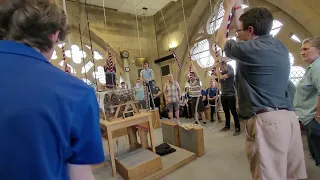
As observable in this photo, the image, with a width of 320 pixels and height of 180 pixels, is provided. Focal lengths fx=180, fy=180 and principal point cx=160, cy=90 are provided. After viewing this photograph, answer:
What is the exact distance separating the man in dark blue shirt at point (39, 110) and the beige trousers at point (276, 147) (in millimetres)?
835

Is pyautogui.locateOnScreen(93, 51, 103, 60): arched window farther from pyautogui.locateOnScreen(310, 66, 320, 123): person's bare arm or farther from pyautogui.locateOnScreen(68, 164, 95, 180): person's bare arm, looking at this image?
pyautogui.locateOnScreen(68, 164, 95, 180): person's bare arm

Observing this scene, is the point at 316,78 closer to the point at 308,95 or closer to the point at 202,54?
the point at 308,95

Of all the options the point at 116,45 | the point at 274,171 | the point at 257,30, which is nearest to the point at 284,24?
the point at 257,30

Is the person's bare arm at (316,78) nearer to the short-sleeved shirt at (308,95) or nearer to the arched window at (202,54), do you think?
the short-sleeved shirt at (308,95)

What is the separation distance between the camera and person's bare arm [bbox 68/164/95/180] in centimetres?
45

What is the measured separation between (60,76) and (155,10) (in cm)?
832

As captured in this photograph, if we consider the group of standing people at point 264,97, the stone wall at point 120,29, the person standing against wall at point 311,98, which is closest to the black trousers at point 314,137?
the person standing against wall at point 311,98

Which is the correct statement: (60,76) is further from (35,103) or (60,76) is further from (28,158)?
(28,158)

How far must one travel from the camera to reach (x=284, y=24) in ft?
14.1

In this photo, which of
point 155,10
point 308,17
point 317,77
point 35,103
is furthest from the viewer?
point 155,10

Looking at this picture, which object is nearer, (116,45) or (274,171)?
(274,171)

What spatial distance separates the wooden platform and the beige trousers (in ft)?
4.14

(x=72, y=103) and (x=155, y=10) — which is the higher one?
(x=155, y=10)

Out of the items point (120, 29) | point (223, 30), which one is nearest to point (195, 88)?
point (223, 30)
